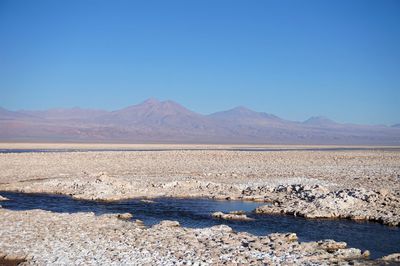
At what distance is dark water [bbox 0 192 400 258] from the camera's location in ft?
45.3

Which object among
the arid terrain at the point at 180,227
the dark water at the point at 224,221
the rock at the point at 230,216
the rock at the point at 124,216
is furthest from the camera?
the rock at the point at 230,216

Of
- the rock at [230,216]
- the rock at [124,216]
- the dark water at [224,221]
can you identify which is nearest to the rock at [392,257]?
the dark water at [224,221]

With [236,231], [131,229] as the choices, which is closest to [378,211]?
[236,231]

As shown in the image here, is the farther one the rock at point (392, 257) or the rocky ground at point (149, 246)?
the rock at point (392, 257)

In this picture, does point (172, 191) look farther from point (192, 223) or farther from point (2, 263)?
point (2, 263)

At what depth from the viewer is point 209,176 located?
29797 millimetres

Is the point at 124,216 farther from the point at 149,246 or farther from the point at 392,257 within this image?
the point at 392,257

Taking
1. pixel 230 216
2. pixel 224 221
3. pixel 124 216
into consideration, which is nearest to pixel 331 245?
pixel 224 221

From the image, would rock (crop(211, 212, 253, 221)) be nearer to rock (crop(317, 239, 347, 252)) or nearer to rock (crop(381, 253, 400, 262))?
rock (crop(317, 239, 347, 252))

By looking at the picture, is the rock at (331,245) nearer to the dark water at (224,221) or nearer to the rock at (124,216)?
the dark water at (224,221)

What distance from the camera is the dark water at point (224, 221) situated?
45.3 feet

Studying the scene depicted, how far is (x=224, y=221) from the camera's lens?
53.8ft

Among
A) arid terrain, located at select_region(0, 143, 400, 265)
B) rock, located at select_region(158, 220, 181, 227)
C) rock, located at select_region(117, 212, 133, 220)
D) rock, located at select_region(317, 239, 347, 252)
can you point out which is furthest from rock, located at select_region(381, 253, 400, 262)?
rock, located at select_region(117, 212, 133, 220)

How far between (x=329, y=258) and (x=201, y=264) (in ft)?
11.0
